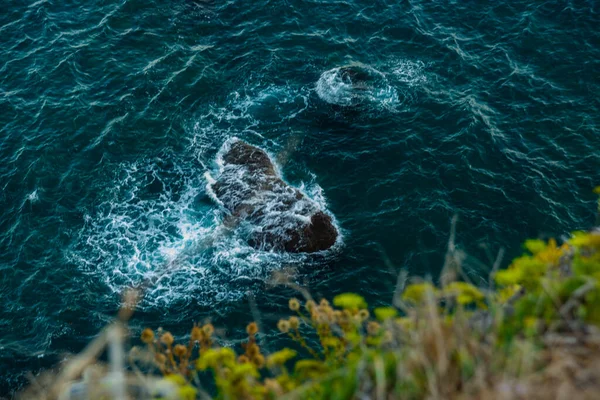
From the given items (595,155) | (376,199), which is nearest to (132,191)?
(376,199)

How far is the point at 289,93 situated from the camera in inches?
993

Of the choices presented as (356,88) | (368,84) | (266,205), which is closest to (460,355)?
(266,205)

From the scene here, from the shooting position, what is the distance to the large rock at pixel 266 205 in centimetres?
2002

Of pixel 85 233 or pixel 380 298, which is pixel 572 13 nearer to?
pixel 380 298

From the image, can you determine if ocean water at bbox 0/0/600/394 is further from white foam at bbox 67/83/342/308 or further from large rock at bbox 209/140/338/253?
large rock at bbox 209/140/338/253

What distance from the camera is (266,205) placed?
21.2 metres

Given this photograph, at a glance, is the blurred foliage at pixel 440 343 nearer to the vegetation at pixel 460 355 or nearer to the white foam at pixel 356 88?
the vegetation at pixel 460 355

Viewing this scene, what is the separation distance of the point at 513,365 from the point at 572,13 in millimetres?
25177

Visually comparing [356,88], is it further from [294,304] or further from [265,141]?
[294,304]

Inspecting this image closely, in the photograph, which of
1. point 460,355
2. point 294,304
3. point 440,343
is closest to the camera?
point 440,343

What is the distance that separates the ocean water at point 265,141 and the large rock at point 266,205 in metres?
0.47

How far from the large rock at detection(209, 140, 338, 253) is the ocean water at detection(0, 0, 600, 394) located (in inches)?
18.7

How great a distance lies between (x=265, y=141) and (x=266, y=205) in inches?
138

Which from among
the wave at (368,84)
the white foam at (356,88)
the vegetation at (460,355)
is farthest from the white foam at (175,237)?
the vegetation at (460,355)
